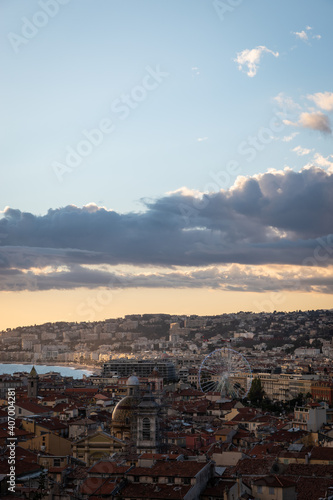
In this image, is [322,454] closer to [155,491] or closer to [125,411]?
[155,491]

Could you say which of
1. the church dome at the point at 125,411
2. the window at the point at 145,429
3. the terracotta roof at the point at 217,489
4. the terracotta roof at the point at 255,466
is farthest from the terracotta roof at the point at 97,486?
the church dome at the point at 125,411

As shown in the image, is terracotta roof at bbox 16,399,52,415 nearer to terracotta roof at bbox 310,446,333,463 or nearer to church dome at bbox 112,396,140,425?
church dome at bbox 112,396,140,425

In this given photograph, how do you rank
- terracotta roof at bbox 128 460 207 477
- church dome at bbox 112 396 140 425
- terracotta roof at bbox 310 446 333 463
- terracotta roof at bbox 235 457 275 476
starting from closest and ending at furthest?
terracotta roof at bbox 128 460 207 477
terracotta roof at bbox 235 457 275 476
terracotta roof at bbox 310 446 333 463
church dome at bbox 112 396 140 425

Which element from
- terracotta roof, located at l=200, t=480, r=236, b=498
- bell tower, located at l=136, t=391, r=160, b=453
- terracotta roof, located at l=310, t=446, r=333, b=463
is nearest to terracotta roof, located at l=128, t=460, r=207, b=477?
terracotta roof, located at l=200, t=480, r=236, b=498

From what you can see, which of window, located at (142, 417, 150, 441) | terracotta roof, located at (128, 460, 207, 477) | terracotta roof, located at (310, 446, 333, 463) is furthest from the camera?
window, located at (142, 417, 150, 441)

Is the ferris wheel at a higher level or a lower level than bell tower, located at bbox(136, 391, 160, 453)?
lower

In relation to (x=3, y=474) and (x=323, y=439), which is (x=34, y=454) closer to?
(x=3, y=474)

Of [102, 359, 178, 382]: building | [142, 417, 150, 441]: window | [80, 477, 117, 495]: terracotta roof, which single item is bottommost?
[102, 359, 178, 382]: building

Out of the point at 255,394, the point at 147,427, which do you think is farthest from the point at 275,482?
the point at 255,394
